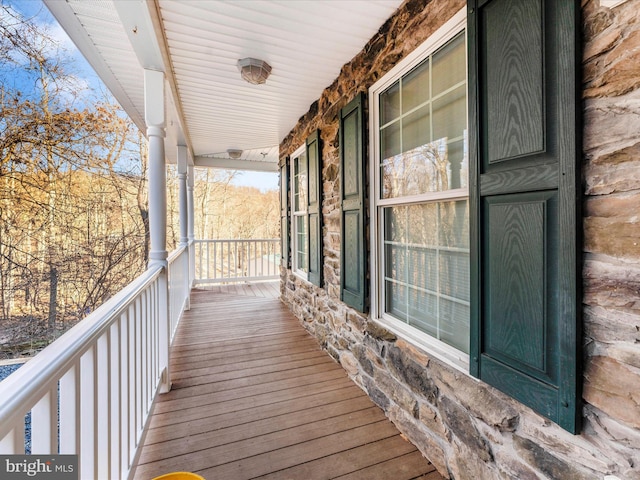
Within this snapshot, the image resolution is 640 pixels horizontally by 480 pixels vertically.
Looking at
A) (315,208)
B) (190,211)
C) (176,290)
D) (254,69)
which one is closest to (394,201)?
(315,208)

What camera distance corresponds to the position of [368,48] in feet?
8.11

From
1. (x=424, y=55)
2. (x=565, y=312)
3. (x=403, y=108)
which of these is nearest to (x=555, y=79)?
(x=565, y=312)

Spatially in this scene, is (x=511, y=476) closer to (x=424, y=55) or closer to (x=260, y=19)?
(x=424, y=55)

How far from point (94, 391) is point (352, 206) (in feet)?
6.92

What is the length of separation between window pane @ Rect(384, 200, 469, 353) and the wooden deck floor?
0.79 meters

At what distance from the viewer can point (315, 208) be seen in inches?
148

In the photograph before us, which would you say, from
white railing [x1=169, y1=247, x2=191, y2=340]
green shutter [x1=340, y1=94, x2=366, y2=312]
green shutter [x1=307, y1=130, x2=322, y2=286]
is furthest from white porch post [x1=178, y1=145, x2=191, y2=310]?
green shutter [x1=340, y1=94, x2=366, y2=312]

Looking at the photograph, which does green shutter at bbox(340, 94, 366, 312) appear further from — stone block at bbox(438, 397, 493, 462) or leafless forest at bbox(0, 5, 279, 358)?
leafless forest at bbox(0, 5, 279, 358)

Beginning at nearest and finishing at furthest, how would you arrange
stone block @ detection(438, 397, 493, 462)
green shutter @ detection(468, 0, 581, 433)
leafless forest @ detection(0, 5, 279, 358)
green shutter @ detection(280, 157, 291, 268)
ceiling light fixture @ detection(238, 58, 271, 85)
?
1. green shutter @ detection(468, 0, 581, 433)
2. stone block @ detection(438, 397, 493, 462)
3. ceiling light fixture @ detection(238, 58, 271, 85)
4. leafless forest @ detection(0, 5, 279, 358)
5. green shutter @ detection(280, 157, 291, 268)

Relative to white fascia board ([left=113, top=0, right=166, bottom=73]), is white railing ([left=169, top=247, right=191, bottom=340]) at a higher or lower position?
lower

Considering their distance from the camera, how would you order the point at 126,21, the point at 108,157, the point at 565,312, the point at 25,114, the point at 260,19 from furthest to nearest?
the point at 108,157 → the point at 25,114 → the point at 260,19 → the point at 126,21 → the point at 565,312

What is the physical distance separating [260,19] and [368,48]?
852 mm

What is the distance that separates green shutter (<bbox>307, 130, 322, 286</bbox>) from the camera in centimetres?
354

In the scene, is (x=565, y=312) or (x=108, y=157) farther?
(x=108, y=157)
